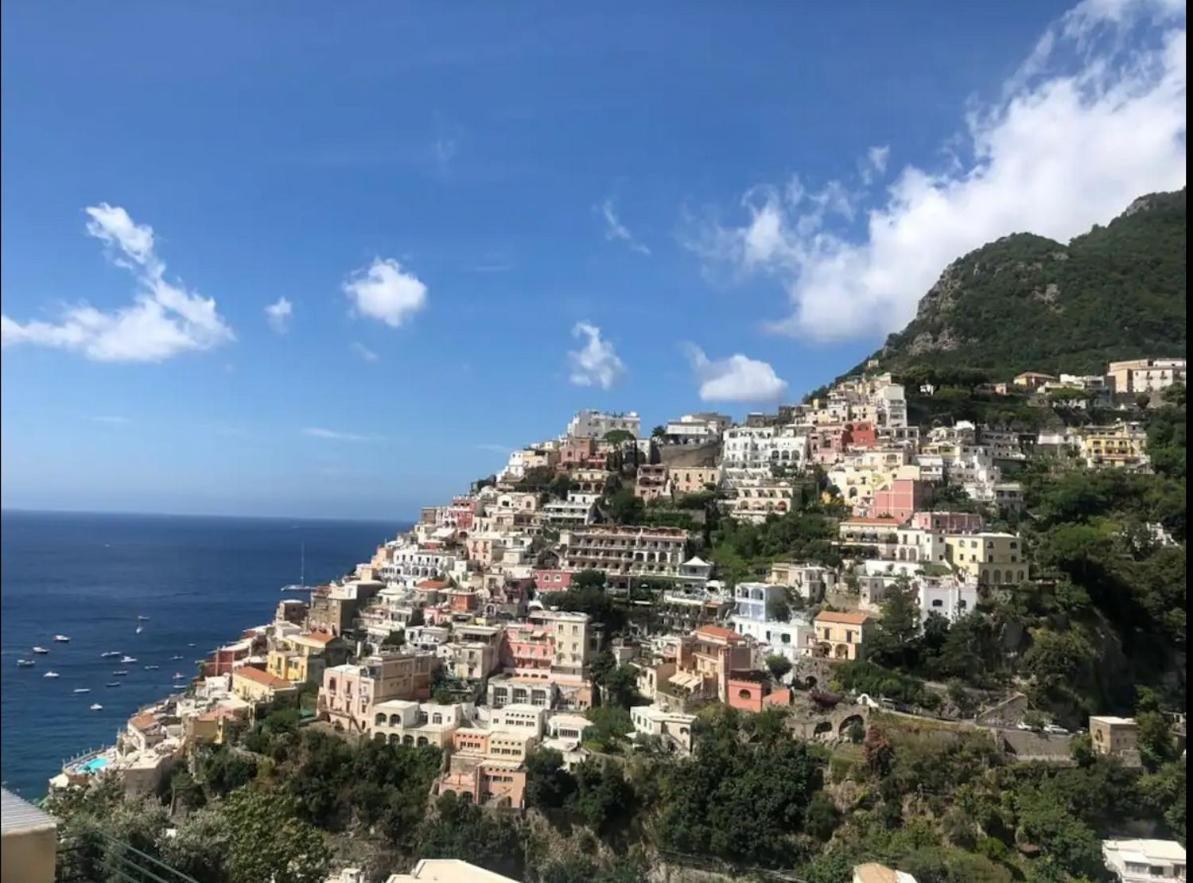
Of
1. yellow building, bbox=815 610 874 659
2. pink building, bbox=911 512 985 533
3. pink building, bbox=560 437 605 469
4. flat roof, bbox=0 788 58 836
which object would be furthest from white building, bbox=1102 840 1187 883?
pink building, bbox=560 437 605 469

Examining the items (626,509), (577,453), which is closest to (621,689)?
(626,509)

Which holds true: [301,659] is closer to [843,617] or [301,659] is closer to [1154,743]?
[843,617]

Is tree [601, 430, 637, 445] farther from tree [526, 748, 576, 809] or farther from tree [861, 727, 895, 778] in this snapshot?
tree [861, 727, 895, 778]

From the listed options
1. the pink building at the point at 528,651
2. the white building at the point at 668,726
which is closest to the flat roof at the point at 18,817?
the white building at the point at 668,726

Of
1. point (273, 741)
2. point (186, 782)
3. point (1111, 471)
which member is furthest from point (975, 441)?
point (186, 782)

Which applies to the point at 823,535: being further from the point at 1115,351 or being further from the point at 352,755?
the point at 1115,351
